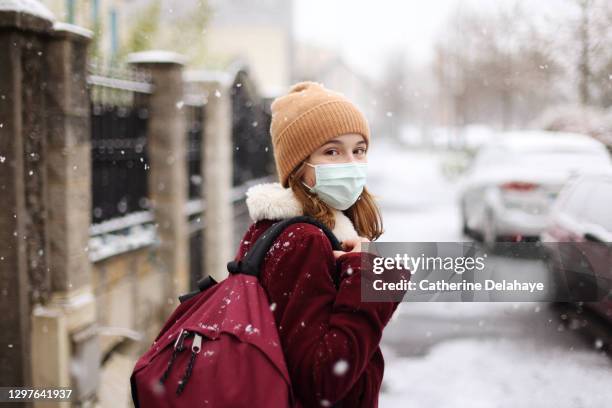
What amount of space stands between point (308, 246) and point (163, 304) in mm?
5270

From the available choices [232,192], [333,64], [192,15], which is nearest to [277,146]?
[232,192]

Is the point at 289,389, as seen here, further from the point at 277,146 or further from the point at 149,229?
the point at 149,229

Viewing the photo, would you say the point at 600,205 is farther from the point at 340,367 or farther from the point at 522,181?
the point at 522,181

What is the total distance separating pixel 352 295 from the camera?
154 cm

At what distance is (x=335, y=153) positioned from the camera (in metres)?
1.82

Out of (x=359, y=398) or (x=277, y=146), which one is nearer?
(x=359, y=398)

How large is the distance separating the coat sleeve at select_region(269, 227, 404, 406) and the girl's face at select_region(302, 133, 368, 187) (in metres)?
0.27

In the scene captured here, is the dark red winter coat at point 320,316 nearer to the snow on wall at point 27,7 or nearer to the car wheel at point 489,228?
the snow on wall at point 27,7

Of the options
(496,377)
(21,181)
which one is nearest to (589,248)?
(496,377)

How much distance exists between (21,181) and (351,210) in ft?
7.54

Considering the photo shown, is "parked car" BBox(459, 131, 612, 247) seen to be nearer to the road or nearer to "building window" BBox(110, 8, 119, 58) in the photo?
Result: the road

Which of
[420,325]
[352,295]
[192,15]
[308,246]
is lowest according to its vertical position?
[420,325]

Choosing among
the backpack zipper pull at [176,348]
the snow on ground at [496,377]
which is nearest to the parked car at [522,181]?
the snow on ground at [496,377]

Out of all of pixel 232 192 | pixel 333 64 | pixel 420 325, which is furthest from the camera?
pixel 333 64
